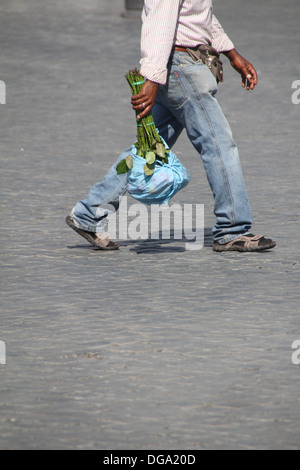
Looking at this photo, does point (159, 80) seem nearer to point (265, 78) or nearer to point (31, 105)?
point (31, 105)

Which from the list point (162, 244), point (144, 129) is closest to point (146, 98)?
point (144, 129)

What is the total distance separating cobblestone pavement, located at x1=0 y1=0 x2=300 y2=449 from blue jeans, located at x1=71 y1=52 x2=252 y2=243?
0.72 feet

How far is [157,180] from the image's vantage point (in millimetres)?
5574

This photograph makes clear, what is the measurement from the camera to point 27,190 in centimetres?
757

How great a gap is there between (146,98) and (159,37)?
32 centimetres

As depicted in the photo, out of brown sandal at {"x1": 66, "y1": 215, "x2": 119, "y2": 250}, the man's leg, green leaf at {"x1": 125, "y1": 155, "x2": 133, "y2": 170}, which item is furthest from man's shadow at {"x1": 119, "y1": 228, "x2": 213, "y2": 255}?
green leaf at {"x1": 125, "y1": 155, "x2": 133, "y2": 170}

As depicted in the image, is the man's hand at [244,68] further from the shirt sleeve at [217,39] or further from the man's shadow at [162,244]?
the man's shadow at [162,244]

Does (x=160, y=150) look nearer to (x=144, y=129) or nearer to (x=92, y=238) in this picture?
(x=144, y=129)

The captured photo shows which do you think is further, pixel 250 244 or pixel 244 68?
pixel 244 68

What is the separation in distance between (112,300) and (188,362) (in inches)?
37.6

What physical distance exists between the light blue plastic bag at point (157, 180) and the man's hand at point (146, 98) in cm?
28

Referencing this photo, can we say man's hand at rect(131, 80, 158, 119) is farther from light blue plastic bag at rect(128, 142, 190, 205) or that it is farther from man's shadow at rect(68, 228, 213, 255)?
man's shadow at rect(68, 228, 213, 255)

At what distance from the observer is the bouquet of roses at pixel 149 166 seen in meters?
5.57

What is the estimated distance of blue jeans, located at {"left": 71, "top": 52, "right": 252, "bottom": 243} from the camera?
559 cm
